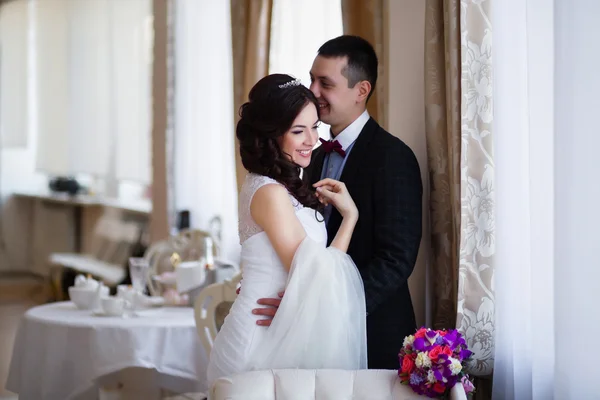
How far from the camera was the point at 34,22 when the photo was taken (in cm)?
971

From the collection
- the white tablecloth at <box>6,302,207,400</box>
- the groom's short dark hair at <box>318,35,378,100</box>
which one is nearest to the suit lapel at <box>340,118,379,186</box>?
the groom's short dark hair at <box>318,35,378,100</box>

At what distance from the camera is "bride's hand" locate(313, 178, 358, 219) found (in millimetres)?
2496

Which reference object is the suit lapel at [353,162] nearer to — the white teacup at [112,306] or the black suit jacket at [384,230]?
the black suit jacket at [384,230]

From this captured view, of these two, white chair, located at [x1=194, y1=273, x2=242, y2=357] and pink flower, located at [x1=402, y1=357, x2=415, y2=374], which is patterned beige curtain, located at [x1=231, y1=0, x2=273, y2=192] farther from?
pink flower, located at [x1=402, y1=357, x2=415, y2=374]

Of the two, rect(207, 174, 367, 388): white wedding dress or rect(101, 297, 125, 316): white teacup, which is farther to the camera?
rect(101, 297, 125, 316): white teacup

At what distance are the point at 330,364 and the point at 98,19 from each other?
21.2ft

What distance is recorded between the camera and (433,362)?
6.96 feet

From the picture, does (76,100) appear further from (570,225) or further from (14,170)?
(570,225)

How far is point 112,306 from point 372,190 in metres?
1.61

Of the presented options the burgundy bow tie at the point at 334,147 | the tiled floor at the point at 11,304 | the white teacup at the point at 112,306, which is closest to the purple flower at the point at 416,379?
the burgundy bow tie at the point at 334,147

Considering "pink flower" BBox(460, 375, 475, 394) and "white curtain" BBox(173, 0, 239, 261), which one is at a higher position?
"white curtain" BBox(173, 0, 239, 261)

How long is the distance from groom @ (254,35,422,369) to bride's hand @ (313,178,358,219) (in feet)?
0.37

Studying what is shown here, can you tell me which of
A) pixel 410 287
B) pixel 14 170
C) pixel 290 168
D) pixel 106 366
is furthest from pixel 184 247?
pixel 14 170

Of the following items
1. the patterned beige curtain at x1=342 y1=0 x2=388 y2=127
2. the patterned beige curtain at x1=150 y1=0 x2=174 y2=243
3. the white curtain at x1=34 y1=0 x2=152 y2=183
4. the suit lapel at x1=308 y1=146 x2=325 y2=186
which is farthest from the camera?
the white curtain at x1=34 y1=0 x2=152 y2=183
